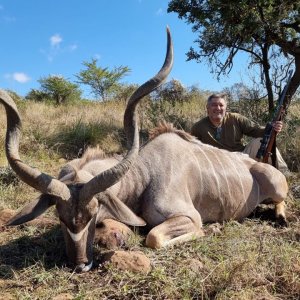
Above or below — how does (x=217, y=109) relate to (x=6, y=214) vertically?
above

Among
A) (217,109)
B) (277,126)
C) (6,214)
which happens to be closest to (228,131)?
(217,109)

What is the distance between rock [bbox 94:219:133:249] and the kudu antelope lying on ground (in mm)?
105

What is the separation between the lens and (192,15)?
7.16 meters

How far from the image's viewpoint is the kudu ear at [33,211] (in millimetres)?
2727

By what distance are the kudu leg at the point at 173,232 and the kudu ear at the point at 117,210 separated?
0.54 ft

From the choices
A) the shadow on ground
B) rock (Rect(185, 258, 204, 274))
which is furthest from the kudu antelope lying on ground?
rock (Rect(185, 258, 204, 274))

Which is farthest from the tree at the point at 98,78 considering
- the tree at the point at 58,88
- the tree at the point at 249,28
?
the tree at the point at 249,28

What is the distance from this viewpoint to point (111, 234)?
296 cm

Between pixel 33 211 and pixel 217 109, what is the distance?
2.55m

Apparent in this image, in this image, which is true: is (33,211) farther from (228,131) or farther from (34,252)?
(228,131)

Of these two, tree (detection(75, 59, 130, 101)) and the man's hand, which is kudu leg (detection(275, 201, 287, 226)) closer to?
the man's hand

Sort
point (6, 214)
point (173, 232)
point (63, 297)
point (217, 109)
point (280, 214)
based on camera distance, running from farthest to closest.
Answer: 1. point (217, 109)
2. point (280, 214)
3. point (6, 214)
4. point (173, 232)
5. point (63, 297)

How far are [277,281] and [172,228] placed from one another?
915 mm

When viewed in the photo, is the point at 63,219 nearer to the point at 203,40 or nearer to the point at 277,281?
the point at 277,281
